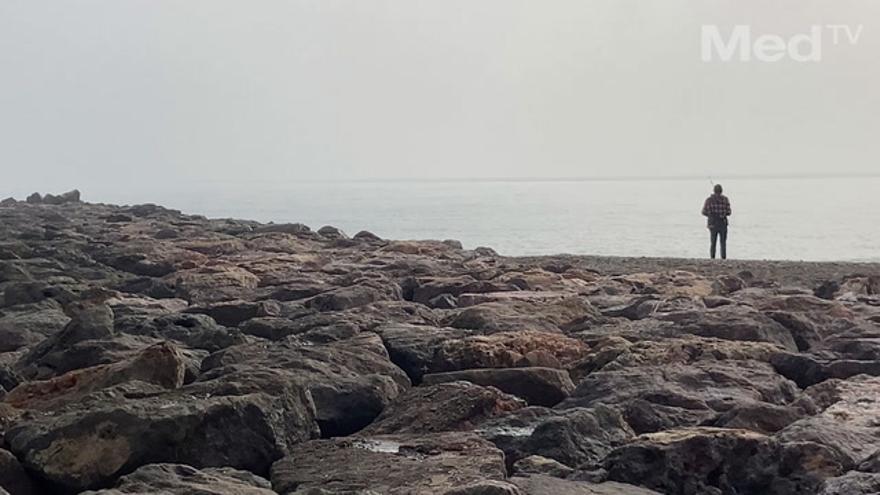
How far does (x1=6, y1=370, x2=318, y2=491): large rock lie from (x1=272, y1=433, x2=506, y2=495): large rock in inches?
7.3

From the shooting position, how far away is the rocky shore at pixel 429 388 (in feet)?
14.8

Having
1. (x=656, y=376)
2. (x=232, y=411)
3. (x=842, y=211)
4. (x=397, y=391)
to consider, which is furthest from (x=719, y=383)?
(x=842, y=211)

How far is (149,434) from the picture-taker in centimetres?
464

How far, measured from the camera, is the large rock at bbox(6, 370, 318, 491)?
178 inches

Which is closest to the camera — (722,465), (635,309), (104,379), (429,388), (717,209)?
(722,465)

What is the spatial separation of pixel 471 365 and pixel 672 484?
235 centimetres

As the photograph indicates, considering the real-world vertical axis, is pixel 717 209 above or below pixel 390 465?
above

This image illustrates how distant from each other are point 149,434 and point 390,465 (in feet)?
3.55

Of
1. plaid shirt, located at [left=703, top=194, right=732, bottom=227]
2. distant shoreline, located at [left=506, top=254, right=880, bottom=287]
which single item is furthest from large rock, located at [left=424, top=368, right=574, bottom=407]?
plaid shirt, located at [left=703, top=194, right=732, bottom=227]

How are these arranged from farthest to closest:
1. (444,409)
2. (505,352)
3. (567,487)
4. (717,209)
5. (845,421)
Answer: (717,209) < (505,352) < (444,409) < (845,421) < (567,487)

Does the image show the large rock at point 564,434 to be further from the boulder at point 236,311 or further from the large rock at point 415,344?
the boulder at point 236,311

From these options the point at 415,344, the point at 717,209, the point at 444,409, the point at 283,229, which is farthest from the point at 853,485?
the point at 283,229

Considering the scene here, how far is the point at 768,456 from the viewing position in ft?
15.1

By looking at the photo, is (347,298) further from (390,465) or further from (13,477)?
(13,477)
